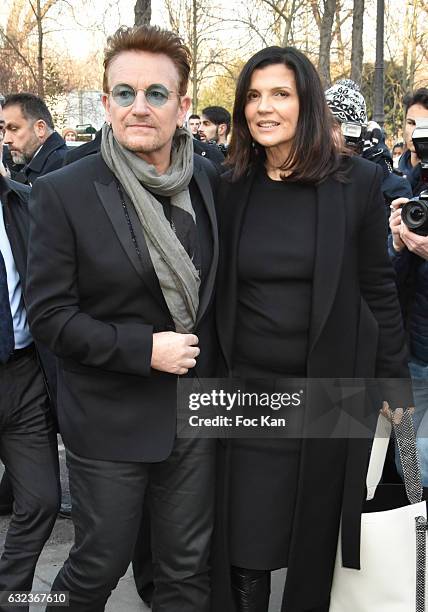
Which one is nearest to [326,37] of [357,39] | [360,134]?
[357,39]

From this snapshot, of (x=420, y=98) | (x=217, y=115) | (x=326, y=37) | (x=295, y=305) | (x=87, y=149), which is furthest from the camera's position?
(x=326, y=37)

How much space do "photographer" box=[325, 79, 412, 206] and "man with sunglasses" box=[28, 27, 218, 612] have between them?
1.05m

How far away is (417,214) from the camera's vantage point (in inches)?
108

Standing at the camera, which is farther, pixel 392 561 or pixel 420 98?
pixel 420 98

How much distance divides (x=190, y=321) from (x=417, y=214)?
2.99 ft

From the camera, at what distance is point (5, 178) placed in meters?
2.90

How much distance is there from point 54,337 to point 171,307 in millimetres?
341

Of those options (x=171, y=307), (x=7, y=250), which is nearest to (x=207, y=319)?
(x=171, y=307)

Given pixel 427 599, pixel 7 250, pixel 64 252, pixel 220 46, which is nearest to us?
pixel 64 252

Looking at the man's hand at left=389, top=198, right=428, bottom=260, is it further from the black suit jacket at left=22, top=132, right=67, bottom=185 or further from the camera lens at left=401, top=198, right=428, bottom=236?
the black suit jacket at left=22, top=132, right=67, bottom=185

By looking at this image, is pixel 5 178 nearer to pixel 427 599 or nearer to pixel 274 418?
pixel 274 418

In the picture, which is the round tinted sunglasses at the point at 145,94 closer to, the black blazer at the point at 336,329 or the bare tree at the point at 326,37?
the black blazer at the point at 336,329

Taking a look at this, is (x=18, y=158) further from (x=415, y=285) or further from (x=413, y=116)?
(x=415, y=285)

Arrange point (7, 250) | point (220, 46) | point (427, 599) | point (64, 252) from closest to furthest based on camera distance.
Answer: point (64, 252) < point (427, 599) < point (7, 250) < point (220, 46)
